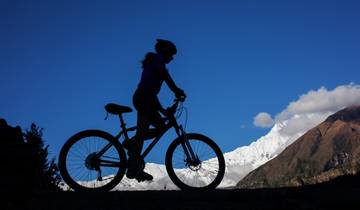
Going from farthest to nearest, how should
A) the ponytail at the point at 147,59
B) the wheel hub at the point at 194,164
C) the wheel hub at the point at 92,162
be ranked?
the wheel hub at the point at 194,164, the ponytail at the point at 147,59, the wheel hub at the point at 92,162

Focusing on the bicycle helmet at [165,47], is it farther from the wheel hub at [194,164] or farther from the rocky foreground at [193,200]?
the rocky foreground at [193,200]

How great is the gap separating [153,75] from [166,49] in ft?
2.40

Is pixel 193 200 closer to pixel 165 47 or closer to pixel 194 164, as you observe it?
pixel 194 164

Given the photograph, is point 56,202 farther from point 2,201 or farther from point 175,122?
point 175,122

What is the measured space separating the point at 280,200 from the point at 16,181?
469cm

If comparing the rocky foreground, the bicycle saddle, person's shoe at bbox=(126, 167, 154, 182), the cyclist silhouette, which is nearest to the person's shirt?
the cyclist silhouette

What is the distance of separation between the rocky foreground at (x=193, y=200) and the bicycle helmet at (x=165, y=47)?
337 centimetres

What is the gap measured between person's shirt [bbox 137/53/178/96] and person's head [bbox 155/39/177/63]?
0.24 meters

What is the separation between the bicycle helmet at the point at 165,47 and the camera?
11992mm

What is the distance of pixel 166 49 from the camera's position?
11992 millimetres

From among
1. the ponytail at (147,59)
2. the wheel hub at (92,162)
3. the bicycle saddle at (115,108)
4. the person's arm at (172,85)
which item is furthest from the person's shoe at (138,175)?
the ponytail at (147,59)

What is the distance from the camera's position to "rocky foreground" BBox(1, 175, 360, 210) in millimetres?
8750

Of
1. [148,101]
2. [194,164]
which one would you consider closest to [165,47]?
[148,101]

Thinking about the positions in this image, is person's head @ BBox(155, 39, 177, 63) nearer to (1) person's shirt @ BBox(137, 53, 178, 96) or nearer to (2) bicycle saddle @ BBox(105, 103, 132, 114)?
(1) person's shirt @ BBox(137, 53, 178, 96)
